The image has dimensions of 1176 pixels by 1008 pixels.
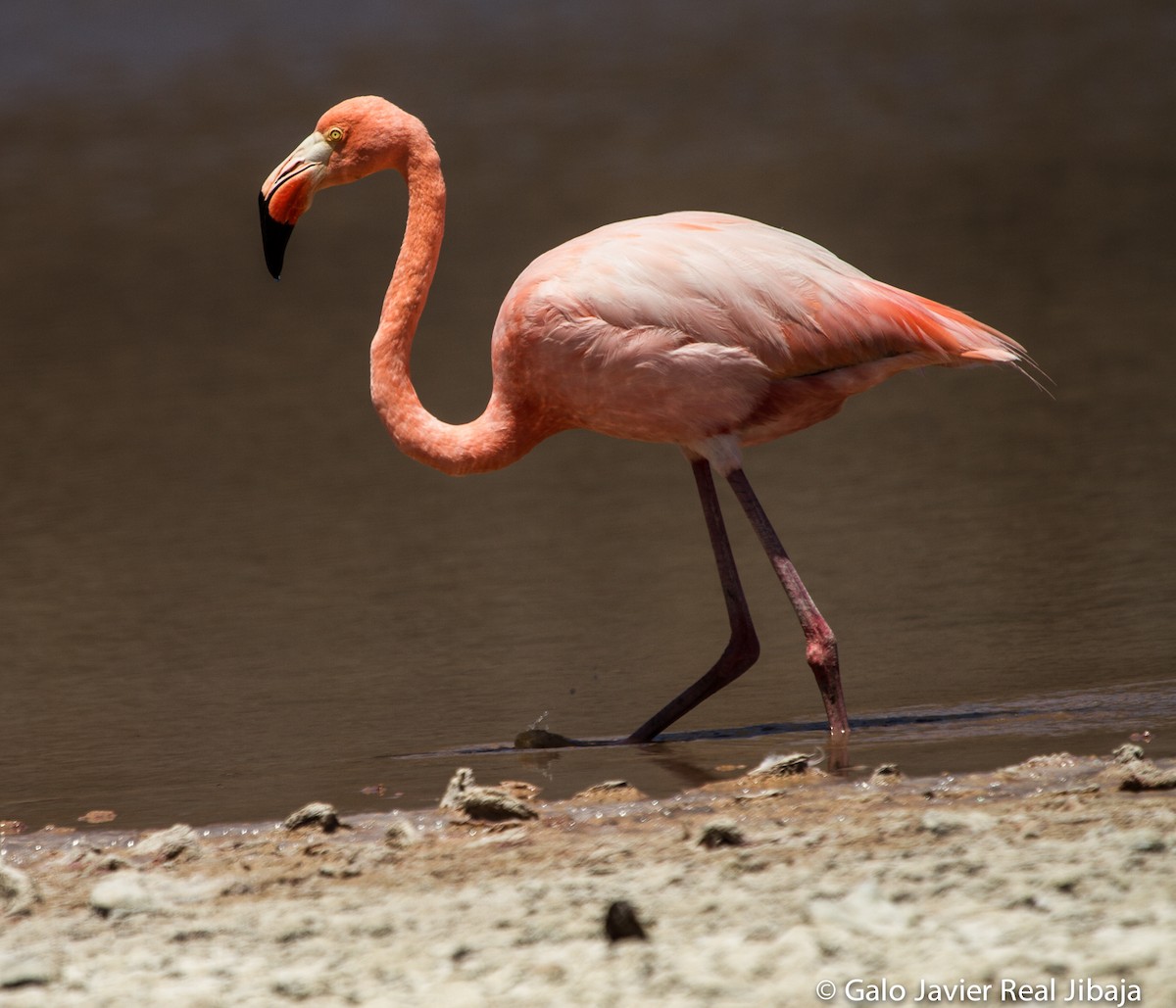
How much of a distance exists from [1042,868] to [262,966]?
1.37 metres

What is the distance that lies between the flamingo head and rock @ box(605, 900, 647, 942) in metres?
2.96

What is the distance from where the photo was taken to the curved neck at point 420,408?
550 cm

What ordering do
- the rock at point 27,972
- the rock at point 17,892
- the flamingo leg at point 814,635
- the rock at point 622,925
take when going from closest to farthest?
1. the rock at point 622,925
2. the rock at point 27,972
3. the rock at point 17,892
4. the flamingo leg at point 814,635

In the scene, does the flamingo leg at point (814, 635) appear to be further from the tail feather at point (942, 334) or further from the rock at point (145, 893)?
the rock at point (145, 893)

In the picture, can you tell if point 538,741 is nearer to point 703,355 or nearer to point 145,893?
point 703,355

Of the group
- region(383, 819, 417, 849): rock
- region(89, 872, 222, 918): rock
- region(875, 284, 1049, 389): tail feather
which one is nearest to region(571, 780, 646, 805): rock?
region(383, 819, 417, 849): rock

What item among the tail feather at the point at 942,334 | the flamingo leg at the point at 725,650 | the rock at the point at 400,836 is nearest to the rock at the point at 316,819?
the rock at the point at 400,836

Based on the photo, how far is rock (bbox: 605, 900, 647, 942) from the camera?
3.17 metres

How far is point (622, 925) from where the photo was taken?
10.4 feet

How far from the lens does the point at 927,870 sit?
3.38 m

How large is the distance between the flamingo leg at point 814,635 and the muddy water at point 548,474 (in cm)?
11

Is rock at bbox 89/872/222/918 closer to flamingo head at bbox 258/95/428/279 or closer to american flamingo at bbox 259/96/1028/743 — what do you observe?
american flamingo at bbox 259/96/1028/743

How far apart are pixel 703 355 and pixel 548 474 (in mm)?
3719

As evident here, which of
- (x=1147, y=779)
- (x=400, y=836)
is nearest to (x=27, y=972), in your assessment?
(x=400, y=836)
